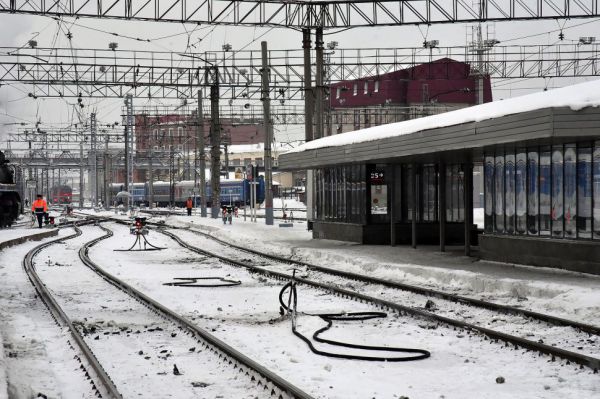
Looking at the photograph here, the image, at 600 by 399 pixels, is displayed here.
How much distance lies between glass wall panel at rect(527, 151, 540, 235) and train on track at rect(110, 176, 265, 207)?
213 ft

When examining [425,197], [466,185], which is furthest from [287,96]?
[466,185]

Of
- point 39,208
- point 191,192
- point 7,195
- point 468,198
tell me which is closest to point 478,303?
point 468,198

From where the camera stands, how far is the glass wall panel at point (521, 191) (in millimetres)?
20077

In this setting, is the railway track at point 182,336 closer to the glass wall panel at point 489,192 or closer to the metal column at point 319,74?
the glass wall panel at point 489,192

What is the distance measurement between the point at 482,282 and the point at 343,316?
15.8 ft

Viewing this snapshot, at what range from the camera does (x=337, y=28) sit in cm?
3419

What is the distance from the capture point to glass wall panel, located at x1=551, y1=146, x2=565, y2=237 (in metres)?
18.8

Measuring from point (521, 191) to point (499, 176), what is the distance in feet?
3.59

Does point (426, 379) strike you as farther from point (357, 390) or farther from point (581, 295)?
point (581, 295)

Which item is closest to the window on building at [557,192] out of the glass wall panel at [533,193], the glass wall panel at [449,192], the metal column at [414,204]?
the glass wall panel at [533,193]

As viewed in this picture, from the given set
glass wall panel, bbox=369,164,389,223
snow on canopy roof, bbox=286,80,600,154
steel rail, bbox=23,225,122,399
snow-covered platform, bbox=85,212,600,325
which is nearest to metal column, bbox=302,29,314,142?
snow-covered platform, bbox=85,212,600,325

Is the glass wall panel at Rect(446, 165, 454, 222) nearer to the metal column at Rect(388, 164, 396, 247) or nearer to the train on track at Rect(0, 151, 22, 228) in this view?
the metal column at Rect(388, 164, 396, 247)

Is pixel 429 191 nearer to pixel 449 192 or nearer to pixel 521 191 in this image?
pixel 449 192

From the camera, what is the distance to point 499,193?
21.2m
